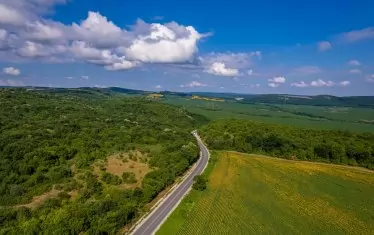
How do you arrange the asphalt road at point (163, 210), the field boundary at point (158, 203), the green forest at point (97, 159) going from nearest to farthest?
the green forest at point (97, 159) → the asphalt road at point (163, 210) → the field boundary at point (158, 203)

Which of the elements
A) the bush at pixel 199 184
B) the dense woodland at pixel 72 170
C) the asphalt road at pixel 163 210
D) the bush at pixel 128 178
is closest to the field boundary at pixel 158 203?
the asphalt road at pixel 163 210

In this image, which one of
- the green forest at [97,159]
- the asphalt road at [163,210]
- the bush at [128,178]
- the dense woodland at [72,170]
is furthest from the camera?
the bush at [128,178]

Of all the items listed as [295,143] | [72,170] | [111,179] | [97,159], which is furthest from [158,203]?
[295,143]

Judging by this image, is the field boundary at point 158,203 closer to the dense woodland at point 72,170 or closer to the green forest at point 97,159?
the green forest at point 97,159

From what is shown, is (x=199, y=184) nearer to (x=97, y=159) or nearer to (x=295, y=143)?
(x=97, y=159)

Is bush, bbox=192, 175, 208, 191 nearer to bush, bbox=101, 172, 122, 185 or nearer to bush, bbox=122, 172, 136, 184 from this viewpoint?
bush, bbox=122, 172, 136, 184

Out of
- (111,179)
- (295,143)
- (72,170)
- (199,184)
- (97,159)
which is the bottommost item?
(199,184)
